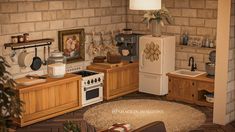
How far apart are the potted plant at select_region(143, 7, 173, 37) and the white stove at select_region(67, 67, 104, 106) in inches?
56.6

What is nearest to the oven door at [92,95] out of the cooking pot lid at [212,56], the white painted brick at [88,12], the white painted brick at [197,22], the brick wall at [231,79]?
the white painted brick at [88,12]

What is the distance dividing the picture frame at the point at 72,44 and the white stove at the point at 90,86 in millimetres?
264

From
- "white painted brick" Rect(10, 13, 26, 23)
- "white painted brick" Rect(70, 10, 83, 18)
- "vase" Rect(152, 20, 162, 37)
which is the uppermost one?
"white painted brick" Rect(70, 10, 83, 18)

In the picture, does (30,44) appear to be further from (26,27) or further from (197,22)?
(197,22)

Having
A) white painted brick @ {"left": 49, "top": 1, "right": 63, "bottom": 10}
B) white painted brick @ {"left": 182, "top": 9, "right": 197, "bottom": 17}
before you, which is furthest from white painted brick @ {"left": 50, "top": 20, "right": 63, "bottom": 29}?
white painted brick @ {"left": 182, "top": 9, "right": 197, "bottom": 17}

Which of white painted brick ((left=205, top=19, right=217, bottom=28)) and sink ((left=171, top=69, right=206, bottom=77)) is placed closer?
sink ((left=171, top=69, right=206, bottom=77))

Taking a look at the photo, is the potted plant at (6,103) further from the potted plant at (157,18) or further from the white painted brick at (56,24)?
the potted plant at (157,18)

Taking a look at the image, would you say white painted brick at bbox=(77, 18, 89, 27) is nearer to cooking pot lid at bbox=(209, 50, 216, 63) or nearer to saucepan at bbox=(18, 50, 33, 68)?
saucepan at bbox=(18, 50, 33, 68)

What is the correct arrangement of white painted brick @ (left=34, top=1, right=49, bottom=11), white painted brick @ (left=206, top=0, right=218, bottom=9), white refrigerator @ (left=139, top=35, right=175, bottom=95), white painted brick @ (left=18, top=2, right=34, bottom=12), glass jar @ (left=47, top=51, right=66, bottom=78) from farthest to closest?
white refrigerator @ (left=139, top=35, right=175, bottom=95)
white painted brick @ (left=206, top=0, right=218, bottom=9)
white painted brick @ (left=34, top=1, right=49, bottom=11)
glass jar @ (left=47, top=51, right=66, bottom=78)
white painted brick @ (left=18, top=2, right=34, bottom=12)

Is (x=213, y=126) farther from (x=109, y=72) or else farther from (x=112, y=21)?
(x=112, y=21)

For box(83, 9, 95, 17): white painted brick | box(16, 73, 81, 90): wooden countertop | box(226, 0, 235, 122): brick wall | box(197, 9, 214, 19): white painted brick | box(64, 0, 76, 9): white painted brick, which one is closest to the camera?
box(226, 0, 235, 122): brick wall

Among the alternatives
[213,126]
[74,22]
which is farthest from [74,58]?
[213,126]

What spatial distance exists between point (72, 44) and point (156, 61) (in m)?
1.67

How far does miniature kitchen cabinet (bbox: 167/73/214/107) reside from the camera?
7.81 meters
